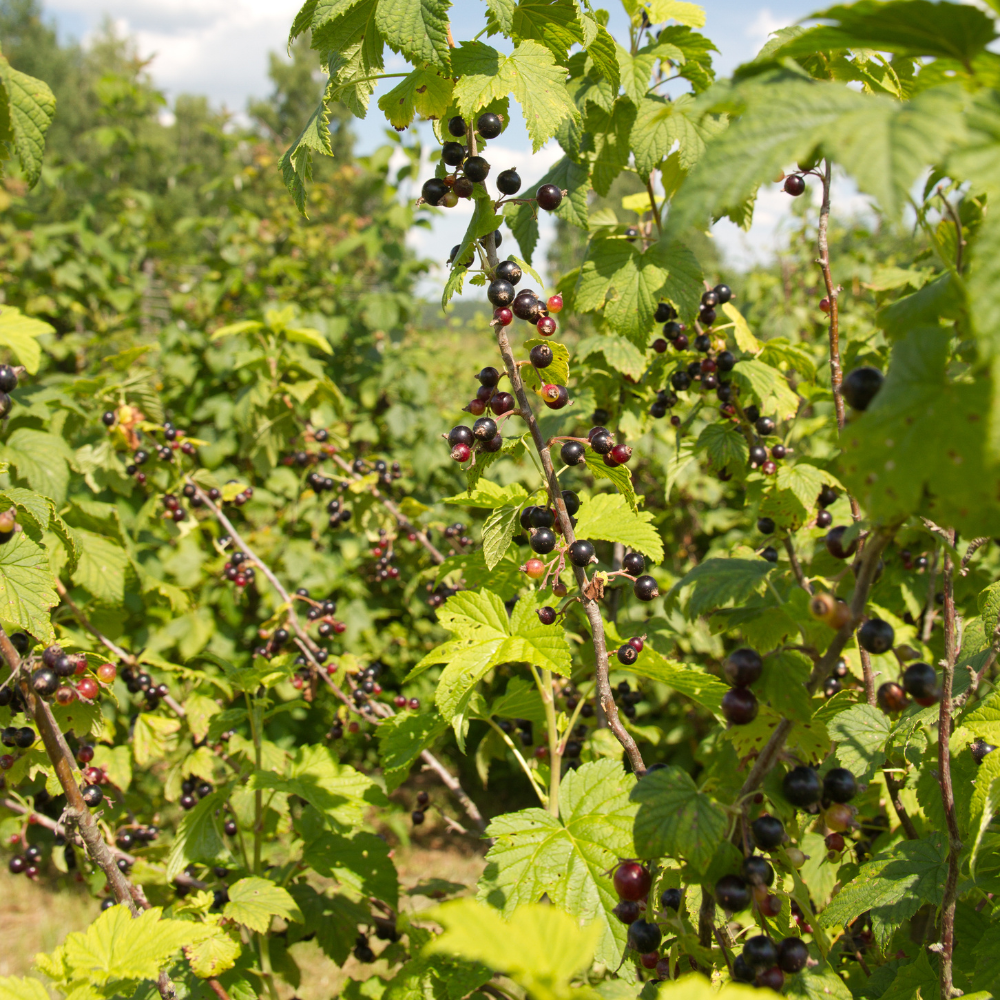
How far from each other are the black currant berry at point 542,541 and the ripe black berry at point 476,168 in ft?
2.60

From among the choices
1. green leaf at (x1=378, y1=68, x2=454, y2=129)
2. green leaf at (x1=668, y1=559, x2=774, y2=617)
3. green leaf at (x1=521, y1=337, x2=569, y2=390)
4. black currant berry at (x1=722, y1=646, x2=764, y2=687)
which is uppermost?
green leaf at (x1=378, y1=68, x2=454, y2=129)

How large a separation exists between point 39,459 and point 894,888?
2963mm

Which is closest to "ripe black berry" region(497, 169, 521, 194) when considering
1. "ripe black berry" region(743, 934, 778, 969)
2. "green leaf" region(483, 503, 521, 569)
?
"green leaf" region(483, 503, 521, 569)

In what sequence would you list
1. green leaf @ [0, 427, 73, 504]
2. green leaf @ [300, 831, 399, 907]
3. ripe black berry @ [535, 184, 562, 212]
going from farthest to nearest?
green leaf @ [0, 427, 73, 504]
green leaf @ [300, 831, 399, 907]
ripe black berry @ [535, 184, 562, 212]

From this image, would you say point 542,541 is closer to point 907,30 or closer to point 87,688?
point 907,30

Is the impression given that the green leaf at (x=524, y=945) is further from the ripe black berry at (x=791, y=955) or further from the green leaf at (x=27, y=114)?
the green leaf at (x=27, y=114)

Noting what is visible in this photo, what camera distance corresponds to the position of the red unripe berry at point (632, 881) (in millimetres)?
1176

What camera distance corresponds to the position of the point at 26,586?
171 cm

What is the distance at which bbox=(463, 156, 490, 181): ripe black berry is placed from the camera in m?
1.54

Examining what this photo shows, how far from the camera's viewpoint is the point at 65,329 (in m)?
7.31

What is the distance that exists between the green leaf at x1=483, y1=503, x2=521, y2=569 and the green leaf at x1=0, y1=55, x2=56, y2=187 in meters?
1.64

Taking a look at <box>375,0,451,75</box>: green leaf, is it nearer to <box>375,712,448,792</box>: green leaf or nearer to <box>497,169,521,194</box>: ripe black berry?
<box>497,169,521,194</box>: ripe black berry

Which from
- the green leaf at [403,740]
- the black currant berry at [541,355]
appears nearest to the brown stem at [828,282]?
the black currant berry at [541,355]

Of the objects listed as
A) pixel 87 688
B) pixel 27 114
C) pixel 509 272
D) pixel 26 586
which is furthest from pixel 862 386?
pixel 27 114
